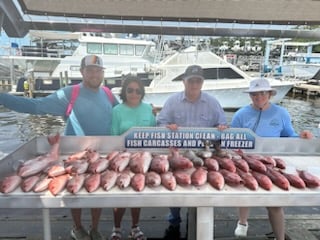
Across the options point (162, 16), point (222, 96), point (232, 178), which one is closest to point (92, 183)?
point (232, 178)

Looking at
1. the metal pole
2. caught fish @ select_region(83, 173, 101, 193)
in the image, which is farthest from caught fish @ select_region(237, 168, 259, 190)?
the metal pole

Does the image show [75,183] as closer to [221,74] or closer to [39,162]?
[39,162]

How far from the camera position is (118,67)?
19641 millimetres

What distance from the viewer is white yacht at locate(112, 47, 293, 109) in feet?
52.6

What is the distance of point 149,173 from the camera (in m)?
2.11

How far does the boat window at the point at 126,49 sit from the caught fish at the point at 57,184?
19.0 meters

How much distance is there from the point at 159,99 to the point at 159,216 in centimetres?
1282

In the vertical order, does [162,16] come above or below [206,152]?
above

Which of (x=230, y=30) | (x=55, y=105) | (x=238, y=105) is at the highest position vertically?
(x=230, y=30)

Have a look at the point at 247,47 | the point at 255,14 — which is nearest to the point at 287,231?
the point at 255,14

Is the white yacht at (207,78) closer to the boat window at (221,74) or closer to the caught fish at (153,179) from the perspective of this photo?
the boat window at (221,74)

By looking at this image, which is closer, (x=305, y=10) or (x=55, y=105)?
(x=55, y=105)

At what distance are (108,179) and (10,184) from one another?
23.6 inches

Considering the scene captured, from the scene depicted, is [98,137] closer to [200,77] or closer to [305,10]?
[200,77]
